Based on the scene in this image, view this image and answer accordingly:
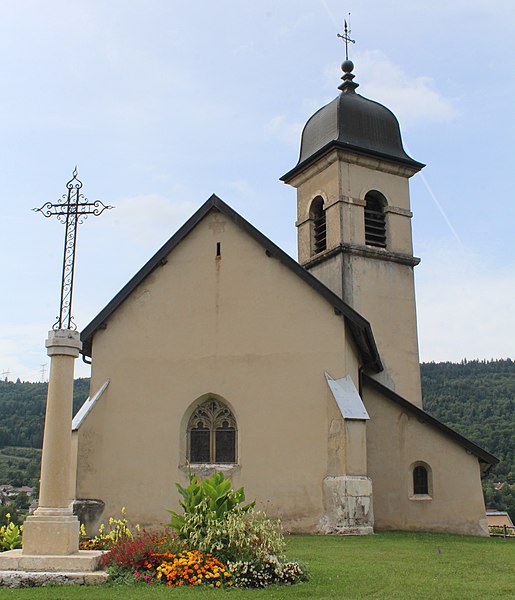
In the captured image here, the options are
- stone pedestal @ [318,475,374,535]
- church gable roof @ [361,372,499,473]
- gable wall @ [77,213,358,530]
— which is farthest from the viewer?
church gable roof @ [361,372,499,473]

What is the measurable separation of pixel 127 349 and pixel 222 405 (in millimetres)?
2736

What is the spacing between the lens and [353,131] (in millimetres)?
25094

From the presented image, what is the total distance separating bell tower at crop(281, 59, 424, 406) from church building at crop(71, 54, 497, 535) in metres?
3.79

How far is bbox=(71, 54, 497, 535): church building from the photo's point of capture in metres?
16.0

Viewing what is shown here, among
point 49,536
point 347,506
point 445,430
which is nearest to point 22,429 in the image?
point 445,430

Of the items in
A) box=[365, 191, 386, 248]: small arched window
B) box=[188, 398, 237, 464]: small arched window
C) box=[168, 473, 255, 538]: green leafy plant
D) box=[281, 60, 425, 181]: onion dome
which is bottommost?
box=[168, 473, 255, 538]: green leafy plant

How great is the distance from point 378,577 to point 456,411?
1653 inches

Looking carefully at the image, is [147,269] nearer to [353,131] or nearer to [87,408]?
[87,408]

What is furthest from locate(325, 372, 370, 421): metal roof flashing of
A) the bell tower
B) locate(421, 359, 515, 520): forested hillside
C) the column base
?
locate(421, 359, 515, 520): forested hillside

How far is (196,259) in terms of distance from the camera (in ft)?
58.4

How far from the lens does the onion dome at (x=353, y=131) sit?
2480cm

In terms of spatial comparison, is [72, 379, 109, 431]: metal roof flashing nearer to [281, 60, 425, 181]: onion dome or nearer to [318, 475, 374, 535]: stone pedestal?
[318, 475, 374, 535]: stone pedestal

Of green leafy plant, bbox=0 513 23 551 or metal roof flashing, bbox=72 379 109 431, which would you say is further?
metal roof flashing, bbox=72 379 109 431

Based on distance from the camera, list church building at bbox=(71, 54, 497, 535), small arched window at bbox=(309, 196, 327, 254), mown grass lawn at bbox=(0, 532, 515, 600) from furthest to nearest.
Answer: small arched window at bbox=(309, 196, 327, 254)
church building at bbox=(71, 54, 497, 535)
mown grass lawn at bbox=(0, 532, 515, 600)
